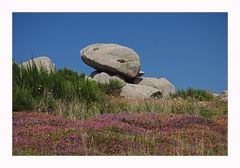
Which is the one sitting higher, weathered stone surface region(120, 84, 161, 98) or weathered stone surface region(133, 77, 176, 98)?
weathered stone surface region(133, 77, 176, 98)

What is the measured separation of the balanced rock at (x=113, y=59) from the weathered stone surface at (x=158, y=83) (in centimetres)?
61

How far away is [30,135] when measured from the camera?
1048 centimetres

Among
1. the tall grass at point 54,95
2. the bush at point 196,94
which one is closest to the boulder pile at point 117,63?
the bush at point 196,94

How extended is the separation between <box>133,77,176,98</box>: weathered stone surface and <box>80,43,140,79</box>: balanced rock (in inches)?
24.2

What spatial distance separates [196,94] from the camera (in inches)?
872

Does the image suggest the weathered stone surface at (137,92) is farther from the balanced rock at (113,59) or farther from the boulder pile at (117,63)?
the balanced rock at (113,59)

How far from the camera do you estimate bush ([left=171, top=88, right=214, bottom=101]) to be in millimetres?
21828

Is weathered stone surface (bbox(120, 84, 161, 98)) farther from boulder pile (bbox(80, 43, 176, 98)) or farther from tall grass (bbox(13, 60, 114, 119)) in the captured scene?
tall grass (bbox(13, 60, 114, 119))

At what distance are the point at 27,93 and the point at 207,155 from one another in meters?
6.45

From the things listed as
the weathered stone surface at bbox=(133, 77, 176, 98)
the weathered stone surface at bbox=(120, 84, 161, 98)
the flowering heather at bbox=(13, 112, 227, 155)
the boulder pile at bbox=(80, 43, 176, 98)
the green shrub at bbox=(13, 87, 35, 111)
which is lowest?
the flowering heather at bbox=(13, 112, 227, 155)

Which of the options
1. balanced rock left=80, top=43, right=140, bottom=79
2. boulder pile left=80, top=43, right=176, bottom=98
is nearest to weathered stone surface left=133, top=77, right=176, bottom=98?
boulder pile left=80, top=43, right=176, bottom=98
